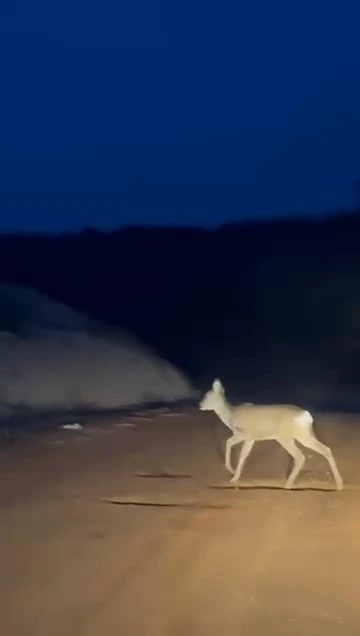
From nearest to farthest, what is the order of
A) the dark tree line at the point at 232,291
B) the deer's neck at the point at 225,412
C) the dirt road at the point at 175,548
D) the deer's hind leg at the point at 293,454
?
the dirt road at the point at 175,548 < the deer's hind leg at the point at 293,454 < the deer's neck at the point at 225,412 < the dark tree line at the point at 232,291

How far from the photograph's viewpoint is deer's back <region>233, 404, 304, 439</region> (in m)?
14.2

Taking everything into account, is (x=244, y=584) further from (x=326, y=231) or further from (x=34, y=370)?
(x=326, y=231)

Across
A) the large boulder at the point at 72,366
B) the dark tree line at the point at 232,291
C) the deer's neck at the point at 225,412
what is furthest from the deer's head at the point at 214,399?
the dark tree line at the point at 232,291

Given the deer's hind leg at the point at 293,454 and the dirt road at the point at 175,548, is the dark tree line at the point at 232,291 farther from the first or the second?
the deer's hind leg at the point at 293,454

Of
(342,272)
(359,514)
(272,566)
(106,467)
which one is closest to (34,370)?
(106,467)

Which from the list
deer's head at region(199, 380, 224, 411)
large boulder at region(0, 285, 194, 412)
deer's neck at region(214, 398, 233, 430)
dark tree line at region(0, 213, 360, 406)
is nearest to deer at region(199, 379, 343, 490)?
deer's neck at region(214, 398, 233, 430)

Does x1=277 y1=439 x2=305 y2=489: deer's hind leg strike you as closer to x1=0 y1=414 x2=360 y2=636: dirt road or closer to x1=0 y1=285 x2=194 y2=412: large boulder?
x1=0 y1=414 x2=360 y2=636: dirt road

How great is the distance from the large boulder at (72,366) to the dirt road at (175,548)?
10780 mm

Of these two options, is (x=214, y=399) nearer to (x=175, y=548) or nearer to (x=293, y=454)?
(x=293, y=454)

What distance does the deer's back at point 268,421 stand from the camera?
1416 centimetres

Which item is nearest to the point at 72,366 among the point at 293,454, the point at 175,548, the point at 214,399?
the point at 214,399

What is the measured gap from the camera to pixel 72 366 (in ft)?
101

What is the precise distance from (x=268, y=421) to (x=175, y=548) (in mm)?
3298

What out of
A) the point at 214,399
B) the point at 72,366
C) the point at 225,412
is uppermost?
the point at 214,399
